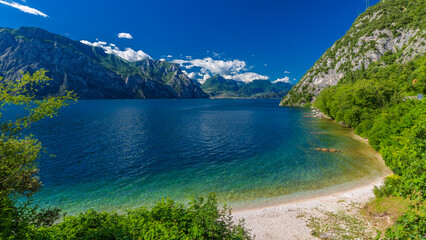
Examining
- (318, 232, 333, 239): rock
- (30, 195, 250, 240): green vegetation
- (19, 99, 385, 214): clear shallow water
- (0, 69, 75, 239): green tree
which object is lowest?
(19, 99, 385, 214): clear shallow water

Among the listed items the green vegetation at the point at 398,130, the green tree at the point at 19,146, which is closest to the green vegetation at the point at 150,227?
the green tree at the point at 19,146

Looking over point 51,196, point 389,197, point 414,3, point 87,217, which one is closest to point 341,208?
point 389,197

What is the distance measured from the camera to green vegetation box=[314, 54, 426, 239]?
883 cm

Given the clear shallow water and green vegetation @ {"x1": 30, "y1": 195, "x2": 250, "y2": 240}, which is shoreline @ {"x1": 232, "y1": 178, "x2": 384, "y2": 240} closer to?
the clear shallow water

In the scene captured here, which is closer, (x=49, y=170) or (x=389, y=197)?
(x=389, y=197)

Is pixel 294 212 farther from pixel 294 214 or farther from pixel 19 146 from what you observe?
pixel 19 146

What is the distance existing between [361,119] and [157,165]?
69637 mm

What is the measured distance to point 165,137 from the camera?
6931cm

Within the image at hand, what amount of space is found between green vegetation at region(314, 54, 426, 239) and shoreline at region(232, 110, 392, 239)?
4082 mm

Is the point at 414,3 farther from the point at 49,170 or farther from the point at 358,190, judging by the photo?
the point at 49,170

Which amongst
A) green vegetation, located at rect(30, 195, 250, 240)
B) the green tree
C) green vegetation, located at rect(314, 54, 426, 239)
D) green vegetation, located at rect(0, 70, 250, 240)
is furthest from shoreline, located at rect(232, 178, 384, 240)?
the green tree

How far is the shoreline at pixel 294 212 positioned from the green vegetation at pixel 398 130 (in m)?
4.08

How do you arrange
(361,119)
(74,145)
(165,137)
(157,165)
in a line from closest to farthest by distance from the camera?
(157,165)
(74,145)
(361,119)
(165,137)

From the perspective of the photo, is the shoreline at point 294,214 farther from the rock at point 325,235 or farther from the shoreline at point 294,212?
the rock at point 325,235
